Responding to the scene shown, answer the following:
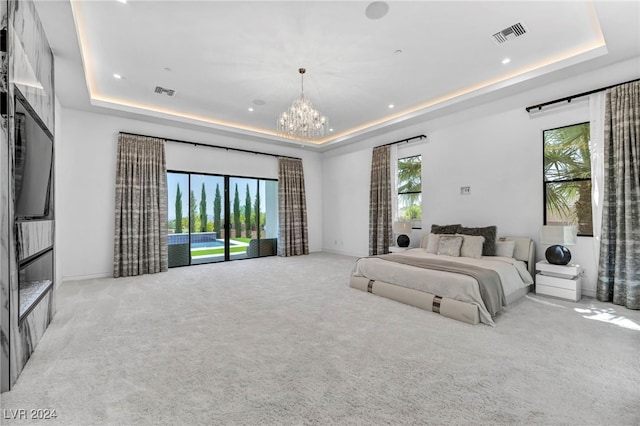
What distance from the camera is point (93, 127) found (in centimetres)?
522

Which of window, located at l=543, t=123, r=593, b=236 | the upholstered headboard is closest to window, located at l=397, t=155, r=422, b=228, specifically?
the upholstered headboard

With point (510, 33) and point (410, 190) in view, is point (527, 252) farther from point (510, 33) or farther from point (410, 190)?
point (510, 33)

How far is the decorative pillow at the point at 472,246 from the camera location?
438 centimetres

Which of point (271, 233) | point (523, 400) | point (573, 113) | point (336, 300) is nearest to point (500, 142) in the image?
point (573, 113)

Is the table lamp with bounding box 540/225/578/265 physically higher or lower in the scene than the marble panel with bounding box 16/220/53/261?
lower

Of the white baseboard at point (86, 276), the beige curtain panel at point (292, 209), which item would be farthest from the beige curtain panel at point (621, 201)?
the white baseboard at point (86, 276)

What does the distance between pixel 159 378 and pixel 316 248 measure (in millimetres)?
6600

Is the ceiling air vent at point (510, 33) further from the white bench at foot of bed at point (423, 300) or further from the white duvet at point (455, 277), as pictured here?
the white bench at foot of bed at point (423, 300)

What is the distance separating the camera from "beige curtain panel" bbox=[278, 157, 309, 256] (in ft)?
25.0

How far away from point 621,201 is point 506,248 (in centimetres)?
142

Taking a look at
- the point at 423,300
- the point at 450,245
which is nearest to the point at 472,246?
the point at 450,245

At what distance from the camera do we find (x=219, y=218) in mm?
6742

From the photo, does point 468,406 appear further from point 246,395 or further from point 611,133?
point 611,133

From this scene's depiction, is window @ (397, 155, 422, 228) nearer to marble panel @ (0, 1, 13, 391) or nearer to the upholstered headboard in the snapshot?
the upholstered headboard
